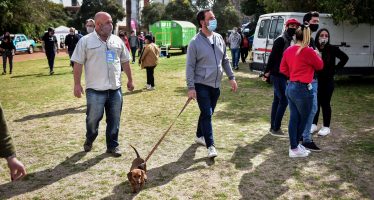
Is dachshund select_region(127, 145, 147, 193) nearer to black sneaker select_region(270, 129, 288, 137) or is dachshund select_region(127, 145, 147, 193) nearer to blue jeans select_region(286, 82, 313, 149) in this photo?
blue jeans select_region(286, 82, 313, 149)

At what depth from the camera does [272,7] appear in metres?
16.6

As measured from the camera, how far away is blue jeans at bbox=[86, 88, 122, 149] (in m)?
5.22

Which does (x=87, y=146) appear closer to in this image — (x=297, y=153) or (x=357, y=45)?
(x=297, y=153)

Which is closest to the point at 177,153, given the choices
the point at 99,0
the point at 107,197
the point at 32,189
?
the point at 107,197

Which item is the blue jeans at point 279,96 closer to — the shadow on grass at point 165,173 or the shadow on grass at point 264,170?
the shadow on grass at point 264,170

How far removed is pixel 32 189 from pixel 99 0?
57806 millimetres

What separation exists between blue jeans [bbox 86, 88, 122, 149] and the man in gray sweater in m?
1.05

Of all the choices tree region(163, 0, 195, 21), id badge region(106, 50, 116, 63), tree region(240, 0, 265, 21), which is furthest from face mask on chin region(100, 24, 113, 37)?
tree region(163, 0, 195, 21)

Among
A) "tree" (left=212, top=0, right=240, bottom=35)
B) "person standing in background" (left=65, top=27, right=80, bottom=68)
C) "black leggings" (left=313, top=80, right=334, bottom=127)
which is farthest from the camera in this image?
"tree" (left=212, top=0, right=240, bottom=35)

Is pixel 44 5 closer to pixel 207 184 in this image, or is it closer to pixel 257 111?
pixel 257 111

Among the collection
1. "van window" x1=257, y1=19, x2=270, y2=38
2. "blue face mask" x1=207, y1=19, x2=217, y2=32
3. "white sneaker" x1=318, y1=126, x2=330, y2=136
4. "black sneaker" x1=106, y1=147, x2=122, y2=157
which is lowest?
"black sneaker" x1=106, y1=147, x2=122, y2=157

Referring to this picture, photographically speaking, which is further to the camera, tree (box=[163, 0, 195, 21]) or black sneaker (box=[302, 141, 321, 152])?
tree (box=[163, 0, 195, 21])

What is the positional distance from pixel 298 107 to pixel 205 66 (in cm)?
129

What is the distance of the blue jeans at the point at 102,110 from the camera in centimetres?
522
